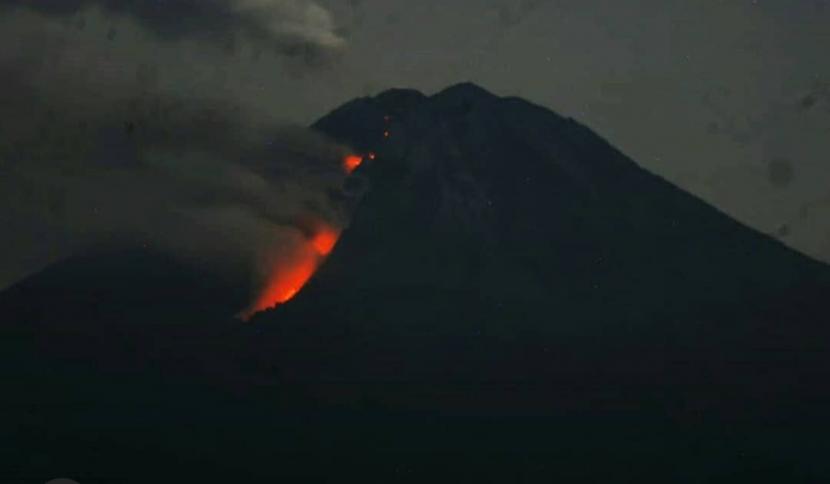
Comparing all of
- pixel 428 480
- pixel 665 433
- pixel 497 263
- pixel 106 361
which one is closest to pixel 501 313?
pixel 497 263

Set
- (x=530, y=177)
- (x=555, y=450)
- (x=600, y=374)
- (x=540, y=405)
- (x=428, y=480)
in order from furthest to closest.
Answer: (x=530, y=177), (x=600, y=374), (x=540, y=405), (x=555, y=450), (x=428, y=480)

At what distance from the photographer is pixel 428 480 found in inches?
2997

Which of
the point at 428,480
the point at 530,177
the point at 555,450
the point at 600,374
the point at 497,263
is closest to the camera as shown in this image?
the point at 428,480

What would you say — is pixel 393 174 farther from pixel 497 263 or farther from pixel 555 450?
pixel 555 450

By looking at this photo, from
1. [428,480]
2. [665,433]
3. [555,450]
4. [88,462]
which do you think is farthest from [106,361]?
[665,433]

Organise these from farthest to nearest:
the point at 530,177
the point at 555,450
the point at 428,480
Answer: the point at 530,177
the point at 555,450
the point at 428,480

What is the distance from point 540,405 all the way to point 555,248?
22.1 metres

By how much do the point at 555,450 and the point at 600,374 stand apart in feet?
45.6

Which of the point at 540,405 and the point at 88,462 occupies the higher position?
the point at 540,405

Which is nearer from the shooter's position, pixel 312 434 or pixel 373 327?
pixel 312 434

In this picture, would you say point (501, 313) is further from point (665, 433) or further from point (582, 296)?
point (665, 433)

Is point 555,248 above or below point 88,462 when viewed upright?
above

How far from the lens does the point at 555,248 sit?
10606 centimetres

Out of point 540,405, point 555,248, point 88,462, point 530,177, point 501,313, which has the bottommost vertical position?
point 88,462
